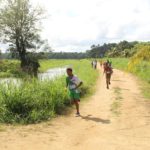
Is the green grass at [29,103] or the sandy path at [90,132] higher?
the green grass at [29,103]

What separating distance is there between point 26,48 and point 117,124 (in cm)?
4103

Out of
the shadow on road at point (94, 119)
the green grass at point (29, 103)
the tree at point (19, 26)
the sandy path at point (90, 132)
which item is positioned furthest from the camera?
the tree at point (19, 26)

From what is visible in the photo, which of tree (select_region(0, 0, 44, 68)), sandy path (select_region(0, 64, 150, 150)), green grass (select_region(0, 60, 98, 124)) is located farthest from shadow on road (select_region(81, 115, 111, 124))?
tree (select_region(0, 0, 44, 68))

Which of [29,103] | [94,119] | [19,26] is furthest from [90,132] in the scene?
[19,26]

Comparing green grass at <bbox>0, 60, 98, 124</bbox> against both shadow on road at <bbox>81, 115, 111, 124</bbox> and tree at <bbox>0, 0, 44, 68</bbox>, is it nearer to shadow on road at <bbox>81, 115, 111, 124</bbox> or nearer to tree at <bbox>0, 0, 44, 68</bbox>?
shadow on road at <bbox>81, 115, 111, 124</bbox>

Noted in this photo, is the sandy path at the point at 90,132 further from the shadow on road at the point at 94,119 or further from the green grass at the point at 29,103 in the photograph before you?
the green grass at the point at 29,103

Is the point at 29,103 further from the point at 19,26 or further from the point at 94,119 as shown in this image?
the point at 19,26

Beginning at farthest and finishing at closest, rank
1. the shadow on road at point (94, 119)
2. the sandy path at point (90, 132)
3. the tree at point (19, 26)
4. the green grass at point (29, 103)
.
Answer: the tree at point (19, 26), the shadow on road at point (94, 119), the green grass at point (29, 103), the sandy path at point (90, 132)

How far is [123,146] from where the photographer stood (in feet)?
32.3

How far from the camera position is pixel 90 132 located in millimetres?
11461

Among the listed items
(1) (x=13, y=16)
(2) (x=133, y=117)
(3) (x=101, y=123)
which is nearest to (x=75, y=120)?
(3) (x=101, y=123)

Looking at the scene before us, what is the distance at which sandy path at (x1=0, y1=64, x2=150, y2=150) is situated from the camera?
9.95 meters

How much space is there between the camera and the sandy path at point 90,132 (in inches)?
392

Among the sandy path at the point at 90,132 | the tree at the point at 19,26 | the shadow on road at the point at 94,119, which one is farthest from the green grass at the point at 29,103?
the tree at the point at 19,26
